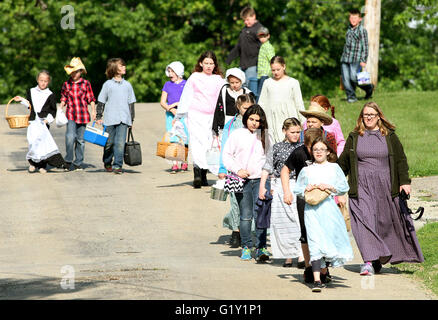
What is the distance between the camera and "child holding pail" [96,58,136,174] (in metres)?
15.6

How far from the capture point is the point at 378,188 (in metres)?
9.73

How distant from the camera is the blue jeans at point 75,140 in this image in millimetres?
16438

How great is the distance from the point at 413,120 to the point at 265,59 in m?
4.59

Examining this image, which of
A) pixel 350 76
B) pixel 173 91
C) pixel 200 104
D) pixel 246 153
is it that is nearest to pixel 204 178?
pixel 200 104

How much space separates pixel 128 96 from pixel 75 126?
131 centimetres

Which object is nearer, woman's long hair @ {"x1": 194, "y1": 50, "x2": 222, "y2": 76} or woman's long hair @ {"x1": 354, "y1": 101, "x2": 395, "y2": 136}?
woman's long hair @ {"x1": 354, "y1": 101, "x2": 395, "y2": 136}

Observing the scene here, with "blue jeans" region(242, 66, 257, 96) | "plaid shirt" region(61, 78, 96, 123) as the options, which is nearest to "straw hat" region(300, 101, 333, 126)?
"plaid shirt" region(61, 78, 96, 123)

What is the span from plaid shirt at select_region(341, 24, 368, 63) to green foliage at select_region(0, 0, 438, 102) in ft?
36.9

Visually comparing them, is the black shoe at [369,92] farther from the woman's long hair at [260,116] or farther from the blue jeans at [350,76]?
the woman's long hair at [260,116]

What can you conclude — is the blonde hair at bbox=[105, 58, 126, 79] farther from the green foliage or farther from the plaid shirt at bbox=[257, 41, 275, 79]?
the green foliage

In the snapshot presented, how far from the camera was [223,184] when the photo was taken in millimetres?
10672
